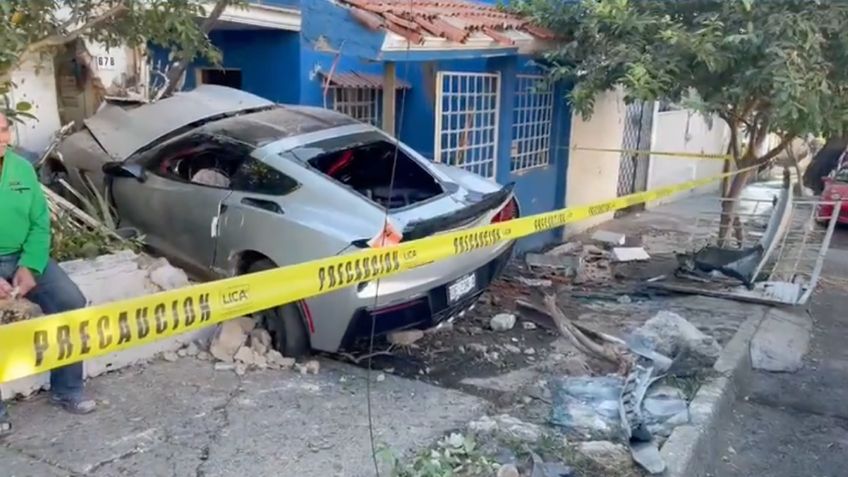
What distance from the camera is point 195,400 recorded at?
14.6ft

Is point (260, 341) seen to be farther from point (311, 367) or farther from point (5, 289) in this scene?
point (5, 289)

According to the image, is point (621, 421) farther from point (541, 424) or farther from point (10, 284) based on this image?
point (10, 284)

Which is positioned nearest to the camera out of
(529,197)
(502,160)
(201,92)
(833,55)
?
(201,92)

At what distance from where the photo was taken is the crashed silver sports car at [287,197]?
488cm

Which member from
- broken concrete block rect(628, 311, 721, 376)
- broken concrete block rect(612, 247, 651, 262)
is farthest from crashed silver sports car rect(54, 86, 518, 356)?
broken concrete block rect(612, 247, 651, 262)

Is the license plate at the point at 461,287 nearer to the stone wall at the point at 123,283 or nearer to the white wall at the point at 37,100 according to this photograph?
the stone wall at the point at 123,283

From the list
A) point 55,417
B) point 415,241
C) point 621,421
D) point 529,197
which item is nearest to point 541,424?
point 621,421

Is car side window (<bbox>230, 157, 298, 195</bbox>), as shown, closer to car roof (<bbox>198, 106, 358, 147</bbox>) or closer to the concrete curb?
car roof (<bbox>198, 106, 358, 147</bbox>)

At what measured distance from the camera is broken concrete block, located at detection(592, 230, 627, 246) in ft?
35.4

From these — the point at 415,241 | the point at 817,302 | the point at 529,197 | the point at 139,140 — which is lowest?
the point at 817,302

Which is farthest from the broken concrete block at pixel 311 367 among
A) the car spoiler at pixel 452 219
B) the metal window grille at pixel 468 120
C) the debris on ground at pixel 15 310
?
the metal window grille at pixel 468 120

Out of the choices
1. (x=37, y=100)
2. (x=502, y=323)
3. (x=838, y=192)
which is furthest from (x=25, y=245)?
(x=838, y=192)

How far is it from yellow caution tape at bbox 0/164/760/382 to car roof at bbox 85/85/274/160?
105 inches

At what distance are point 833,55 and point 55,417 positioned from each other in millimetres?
7526
